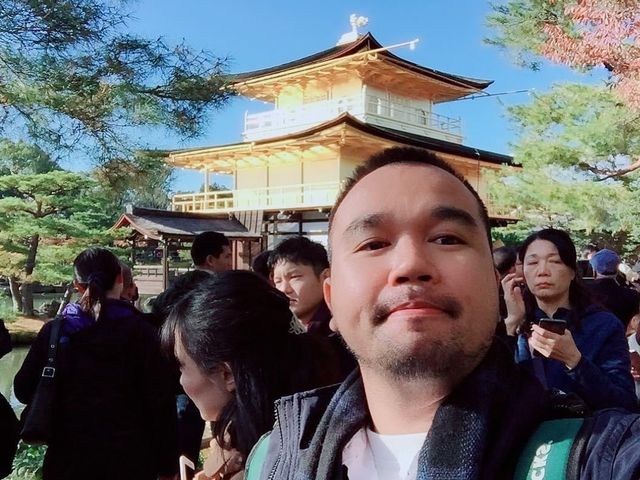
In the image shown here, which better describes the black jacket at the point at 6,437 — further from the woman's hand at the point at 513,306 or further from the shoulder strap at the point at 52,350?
the woman's hand at the point at 513,306

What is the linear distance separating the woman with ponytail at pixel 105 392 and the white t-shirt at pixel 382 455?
1577 mm

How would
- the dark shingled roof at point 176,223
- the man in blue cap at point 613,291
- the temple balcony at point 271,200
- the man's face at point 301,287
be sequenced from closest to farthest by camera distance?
the man's face at point 301,287, the man in blue cap at point 613,291, the dark shingled roof at point 176,223, the temple balcony at point 271,200

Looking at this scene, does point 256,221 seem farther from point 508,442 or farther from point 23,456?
point 508,442

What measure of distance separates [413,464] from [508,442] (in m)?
0.13

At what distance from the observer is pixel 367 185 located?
870 mm

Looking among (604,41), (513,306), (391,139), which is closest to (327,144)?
(391,139)

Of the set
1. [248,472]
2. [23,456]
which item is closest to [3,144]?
[23,456]

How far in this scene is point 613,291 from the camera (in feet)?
12.1

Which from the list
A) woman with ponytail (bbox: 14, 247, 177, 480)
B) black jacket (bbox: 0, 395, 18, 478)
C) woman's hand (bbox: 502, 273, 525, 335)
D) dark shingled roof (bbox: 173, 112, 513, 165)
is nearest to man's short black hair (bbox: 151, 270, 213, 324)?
woman with ponytail (bbox: 14, 247, 177, 480)

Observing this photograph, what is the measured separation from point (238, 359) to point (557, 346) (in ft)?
2.88

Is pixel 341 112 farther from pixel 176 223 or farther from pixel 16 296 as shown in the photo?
pixel 16 296

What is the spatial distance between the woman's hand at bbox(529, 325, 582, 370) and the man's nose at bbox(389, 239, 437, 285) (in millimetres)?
1017

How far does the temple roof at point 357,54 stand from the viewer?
18.3m

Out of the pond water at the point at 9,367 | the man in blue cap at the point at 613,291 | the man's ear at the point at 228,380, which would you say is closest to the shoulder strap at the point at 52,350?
the man's ear at the point at 228,380
